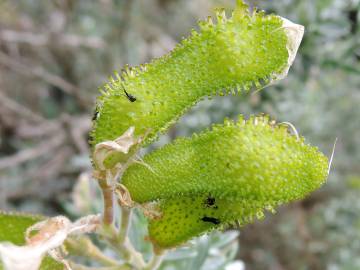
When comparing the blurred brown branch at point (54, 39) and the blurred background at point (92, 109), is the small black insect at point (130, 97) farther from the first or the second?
the blurred brown branch at point (54, 39)

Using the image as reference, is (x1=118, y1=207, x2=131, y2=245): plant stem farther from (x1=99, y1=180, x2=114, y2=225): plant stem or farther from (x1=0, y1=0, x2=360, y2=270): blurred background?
(x1=0, y1=0, x2=360, y2=270): blurred background

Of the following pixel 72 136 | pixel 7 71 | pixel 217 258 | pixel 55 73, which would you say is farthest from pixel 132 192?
pixel 7 71

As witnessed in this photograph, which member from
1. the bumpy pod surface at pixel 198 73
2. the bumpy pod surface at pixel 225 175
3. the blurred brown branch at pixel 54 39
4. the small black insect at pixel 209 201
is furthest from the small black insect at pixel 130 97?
the blurred brown branch at pixel 54 39

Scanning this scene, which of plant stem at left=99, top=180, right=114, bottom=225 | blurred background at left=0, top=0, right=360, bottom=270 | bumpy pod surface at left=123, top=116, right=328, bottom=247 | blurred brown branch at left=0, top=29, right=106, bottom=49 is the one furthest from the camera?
blurred brown branch at left=0, top=29, right=106, bottom=49

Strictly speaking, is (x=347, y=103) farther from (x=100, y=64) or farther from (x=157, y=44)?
(x=100, y=64)

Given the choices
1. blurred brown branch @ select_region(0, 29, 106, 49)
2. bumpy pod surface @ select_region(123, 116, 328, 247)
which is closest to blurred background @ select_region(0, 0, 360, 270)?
blurred brown branch @ select_region(0, 29, 106, 49)

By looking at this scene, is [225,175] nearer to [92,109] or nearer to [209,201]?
[209,201]
